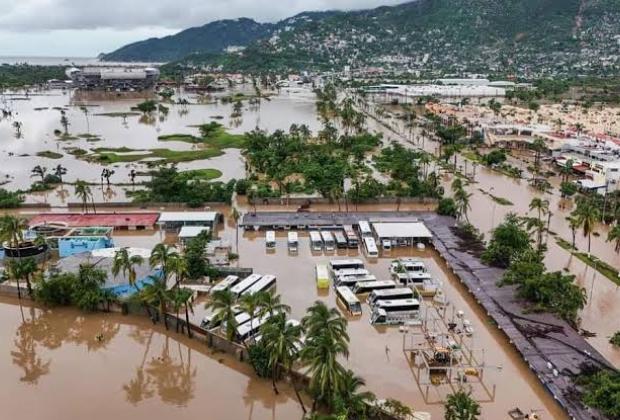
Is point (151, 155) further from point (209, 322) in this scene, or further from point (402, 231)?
point (209, 322)

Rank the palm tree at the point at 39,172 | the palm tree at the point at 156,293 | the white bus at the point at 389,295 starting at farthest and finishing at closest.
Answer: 1. the palm tree at the point at 39,172
2. the white bus at the point at 389,295
3. the palm tree at the point at 156,293

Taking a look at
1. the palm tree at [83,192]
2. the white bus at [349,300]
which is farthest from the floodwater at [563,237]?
the palm tree at [83,192]

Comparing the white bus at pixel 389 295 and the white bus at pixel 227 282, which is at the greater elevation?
the white bus at pixel 227 282

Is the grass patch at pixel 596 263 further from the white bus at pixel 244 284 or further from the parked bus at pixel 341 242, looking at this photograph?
the white bus at pixel 244 284

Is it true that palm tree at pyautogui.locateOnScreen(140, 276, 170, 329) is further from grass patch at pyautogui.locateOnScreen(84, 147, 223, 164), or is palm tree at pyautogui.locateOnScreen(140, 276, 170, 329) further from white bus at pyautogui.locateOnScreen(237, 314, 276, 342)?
grass patch at pyautogui.locateOnScreen(84, 147, 223, 164)

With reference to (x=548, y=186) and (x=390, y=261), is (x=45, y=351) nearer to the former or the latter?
(x=390, y=261)
